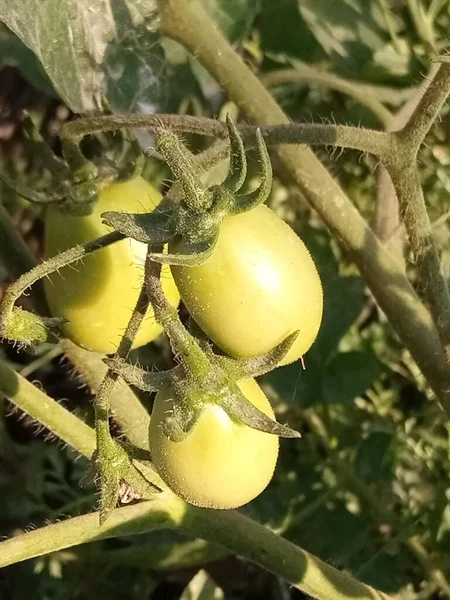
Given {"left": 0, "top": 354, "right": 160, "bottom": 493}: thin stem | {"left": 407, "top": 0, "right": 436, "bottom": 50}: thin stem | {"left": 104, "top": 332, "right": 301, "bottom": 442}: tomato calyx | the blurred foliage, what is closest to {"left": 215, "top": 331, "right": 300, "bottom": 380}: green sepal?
{"left": 104, "top": 332, "right": 301, "bottom": 442}: tomato calyx

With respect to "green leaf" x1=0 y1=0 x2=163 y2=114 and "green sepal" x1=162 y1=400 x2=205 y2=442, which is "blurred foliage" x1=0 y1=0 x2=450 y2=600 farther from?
"green sepal" x1=162 y1=400 x2=205 y2=442

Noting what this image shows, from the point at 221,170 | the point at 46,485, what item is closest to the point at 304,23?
the point at 221,170

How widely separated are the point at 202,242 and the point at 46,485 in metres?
0.53

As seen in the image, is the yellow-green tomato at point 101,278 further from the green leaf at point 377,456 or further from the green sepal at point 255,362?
the green leaf at point 377,456

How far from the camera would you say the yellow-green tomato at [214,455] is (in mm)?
502

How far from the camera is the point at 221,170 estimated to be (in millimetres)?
827

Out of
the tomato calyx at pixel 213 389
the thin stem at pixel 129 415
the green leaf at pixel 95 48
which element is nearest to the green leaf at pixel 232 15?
the green leaf at pixel 95 48

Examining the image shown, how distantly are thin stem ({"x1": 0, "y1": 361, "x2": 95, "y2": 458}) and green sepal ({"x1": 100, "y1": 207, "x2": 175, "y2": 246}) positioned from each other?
0.19 m

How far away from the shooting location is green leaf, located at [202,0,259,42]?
0.84m

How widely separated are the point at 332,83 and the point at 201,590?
0.52m

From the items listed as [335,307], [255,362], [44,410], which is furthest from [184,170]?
[335,307]

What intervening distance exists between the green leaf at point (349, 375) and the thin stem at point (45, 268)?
41 cm

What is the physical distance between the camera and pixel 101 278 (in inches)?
24.4

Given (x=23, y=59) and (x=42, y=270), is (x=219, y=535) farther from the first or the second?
(x=23, y=59)
